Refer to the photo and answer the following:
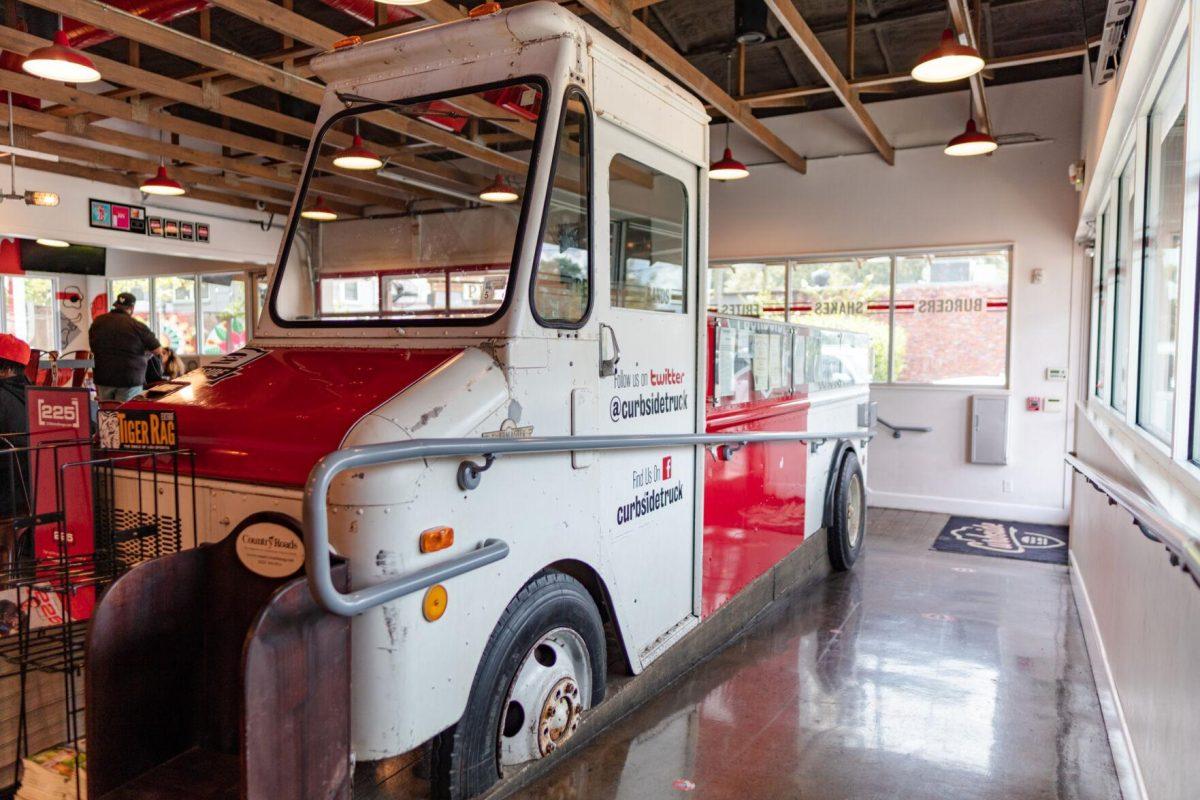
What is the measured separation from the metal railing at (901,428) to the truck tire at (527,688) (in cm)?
594

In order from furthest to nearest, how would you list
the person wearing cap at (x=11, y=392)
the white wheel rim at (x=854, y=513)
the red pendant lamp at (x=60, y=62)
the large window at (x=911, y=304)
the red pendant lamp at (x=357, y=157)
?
the large window at (x=911, y=304)
the white wheel rim at (x=854, y=513)
the red pendant lamp at (x=60, y=62)
the person wearing cap at (x=11, y=392)
the red pendant lamp at (x=357, y=157)

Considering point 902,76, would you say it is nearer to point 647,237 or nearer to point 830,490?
point 830,490

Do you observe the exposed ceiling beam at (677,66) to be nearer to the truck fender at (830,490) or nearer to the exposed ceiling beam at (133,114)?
the exposed ceiling beam at (133,114)

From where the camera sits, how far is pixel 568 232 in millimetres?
2504

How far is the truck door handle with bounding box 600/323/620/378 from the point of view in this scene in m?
2.63

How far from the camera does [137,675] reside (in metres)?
1.95

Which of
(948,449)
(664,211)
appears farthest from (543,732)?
(948,449)

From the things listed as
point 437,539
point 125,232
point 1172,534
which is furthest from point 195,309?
point 1172,534

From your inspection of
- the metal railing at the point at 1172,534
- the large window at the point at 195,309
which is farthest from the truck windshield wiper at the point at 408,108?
the large window at the point at 195,309

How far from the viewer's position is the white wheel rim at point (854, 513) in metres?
5.63

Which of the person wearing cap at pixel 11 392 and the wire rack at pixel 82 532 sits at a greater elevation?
the person wearing cap at pixel 11 392

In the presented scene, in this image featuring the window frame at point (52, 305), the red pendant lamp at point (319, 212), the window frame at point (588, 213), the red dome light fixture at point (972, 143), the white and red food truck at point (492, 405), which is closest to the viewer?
the white and red food truck at point (492, 405)

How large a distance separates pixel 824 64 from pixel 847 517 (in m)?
3.10

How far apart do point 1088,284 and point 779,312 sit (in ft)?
9.24
